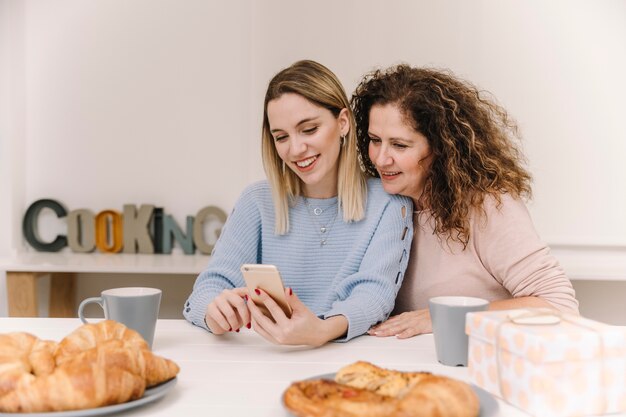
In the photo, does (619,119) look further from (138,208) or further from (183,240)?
(138,208)

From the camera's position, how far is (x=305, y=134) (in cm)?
162

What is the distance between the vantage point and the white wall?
3.03m

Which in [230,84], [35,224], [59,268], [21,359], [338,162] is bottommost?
[59,268]

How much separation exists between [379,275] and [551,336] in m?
0.68

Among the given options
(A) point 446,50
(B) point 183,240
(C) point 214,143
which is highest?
(A) point 446,50

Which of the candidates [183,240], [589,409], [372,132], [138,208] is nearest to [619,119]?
[372,132]

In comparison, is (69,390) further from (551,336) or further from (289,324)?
(551,336)

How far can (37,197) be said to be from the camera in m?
3.27

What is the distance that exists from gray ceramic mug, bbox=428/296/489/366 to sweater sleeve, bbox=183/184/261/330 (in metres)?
0.60

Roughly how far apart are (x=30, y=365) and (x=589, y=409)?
28.1 inches

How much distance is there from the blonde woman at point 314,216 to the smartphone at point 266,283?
284 mm

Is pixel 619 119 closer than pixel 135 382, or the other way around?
pixel 135 382

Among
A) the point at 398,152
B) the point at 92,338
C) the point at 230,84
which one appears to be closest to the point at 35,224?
the point at 230,84

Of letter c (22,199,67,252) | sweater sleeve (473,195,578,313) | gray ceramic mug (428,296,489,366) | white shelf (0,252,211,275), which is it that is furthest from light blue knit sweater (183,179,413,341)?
letter c (22,199,67,252)
